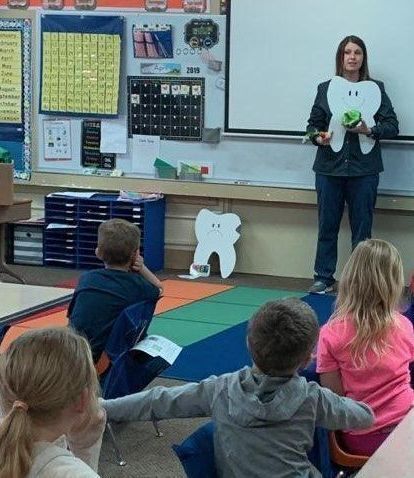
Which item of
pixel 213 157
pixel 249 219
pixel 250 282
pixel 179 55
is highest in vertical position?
pixel 179 55

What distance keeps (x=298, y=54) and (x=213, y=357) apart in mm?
2950

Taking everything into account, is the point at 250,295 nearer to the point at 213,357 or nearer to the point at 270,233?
the point at 270,233

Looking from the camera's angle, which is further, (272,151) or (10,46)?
(10,46)

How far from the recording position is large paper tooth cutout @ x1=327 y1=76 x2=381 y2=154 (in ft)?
20.3

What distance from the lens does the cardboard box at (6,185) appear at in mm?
5785

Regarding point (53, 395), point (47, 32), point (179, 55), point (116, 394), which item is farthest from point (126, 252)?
point (47, 32)

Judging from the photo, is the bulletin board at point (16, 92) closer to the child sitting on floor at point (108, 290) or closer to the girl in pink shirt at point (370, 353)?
the child sitting on floor at point (108, 290)

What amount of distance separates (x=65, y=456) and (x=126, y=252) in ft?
5.99

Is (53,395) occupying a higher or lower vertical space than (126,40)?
lower

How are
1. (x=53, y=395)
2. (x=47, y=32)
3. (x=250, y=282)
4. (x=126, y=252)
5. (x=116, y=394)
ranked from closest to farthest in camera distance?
(x=53, y=395) → (x=116, y=394) → (x=126, y=252) → (x=250, y=282) → (x=47, y=32)

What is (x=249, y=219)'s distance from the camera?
6.98m

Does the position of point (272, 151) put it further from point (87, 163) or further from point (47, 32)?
point (47, 32)

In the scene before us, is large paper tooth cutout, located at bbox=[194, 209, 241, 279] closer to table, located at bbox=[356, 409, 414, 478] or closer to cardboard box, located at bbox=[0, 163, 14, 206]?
cardboard box, located at bbox=[0, 163, 14, 206]

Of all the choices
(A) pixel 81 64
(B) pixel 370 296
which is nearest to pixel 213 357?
(B) pixel 370 296
